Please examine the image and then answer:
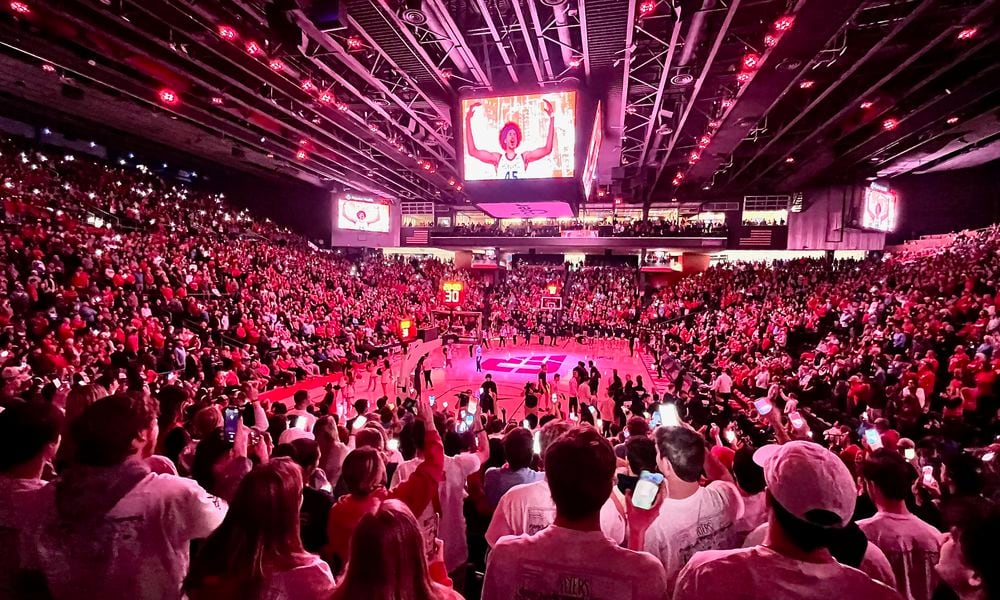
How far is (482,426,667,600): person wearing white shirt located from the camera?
1.47m

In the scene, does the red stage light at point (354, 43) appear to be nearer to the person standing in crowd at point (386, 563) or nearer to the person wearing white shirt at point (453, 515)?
the person wearing white shirt at point (453, 515)

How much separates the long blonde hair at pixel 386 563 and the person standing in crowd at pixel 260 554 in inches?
10.2

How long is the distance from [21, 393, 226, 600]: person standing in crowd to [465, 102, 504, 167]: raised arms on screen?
23.8 ft

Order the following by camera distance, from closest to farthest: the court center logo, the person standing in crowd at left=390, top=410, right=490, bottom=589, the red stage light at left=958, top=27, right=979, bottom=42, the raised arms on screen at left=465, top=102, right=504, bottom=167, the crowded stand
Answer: the crowded stand
the person standing in crowd at left=390, top=410, right=490, bottom=589
the red stage light at left=958, top=27, right=979, bottom=42
the raised arms on screen at left=465, top=102, right=504, bottom=167
the court center logo

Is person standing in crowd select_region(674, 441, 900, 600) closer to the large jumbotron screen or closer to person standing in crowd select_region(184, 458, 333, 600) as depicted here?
person standing in crowd select_region(184, 458, 333, 600)

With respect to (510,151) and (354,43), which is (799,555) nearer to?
(510,151)

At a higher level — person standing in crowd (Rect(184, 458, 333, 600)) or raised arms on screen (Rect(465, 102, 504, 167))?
raised arms on screen (Rect(465, 102, 504, 167))

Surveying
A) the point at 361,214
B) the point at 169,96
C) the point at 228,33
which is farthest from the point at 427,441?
the point at 361,214

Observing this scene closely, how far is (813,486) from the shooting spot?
1.44m

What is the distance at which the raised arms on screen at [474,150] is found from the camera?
845cm

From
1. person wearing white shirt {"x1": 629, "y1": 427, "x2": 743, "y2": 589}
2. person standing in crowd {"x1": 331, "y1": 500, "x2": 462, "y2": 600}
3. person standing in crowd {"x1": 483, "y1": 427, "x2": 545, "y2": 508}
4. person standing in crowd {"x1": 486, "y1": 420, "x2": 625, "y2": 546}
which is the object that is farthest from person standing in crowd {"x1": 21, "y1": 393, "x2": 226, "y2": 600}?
person wearing white shirt {"x1": 629, "y1": 427, "x2": 743, "y2": 589}

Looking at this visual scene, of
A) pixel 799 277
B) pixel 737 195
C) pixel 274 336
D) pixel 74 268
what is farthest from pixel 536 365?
pixel 737 195

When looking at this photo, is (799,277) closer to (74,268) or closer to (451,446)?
(451,446)

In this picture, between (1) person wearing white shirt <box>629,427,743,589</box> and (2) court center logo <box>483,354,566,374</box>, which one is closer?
(1) person wearing white shirt <box>629,427,743,589</box>
